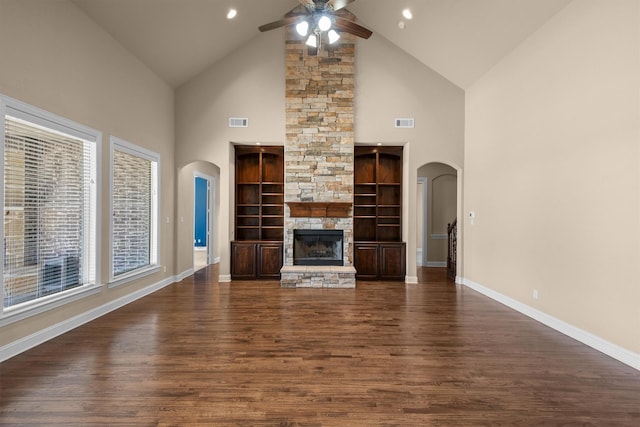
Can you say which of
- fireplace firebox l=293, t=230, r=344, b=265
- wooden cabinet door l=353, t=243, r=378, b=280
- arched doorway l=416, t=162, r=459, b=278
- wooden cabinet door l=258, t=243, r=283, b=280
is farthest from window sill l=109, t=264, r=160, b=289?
arched doorway l=416, t=162, r=459, b=278

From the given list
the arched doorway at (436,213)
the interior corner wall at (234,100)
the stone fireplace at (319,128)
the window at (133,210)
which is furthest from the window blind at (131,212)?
the arched doorway at (436,213)

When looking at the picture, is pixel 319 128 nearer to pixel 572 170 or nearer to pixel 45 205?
pixel 572 170

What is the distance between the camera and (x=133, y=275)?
5.02 metres

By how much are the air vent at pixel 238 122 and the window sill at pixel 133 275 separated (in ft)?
9.87

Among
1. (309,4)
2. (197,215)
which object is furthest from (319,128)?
(197,215)

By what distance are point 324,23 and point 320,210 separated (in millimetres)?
3501

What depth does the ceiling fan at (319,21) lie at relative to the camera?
3627 millimetres

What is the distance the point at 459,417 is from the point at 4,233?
13.2ft

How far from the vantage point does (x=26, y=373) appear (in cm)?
268

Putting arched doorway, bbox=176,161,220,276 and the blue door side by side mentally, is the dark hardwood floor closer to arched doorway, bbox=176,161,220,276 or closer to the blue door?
arched doorway, bbox=176,161,220,276

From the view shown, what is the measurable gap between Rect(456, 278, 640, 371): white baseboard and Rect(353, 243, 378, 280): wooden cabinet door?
6.97ft

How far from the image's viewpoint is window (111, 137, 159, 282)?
4.64 meters

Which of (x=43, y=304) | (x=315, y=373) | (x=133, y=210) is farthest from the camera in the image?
(x=133, y=210)

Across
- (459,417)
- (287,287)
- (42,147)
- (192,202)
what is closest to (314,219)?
(287,287)
